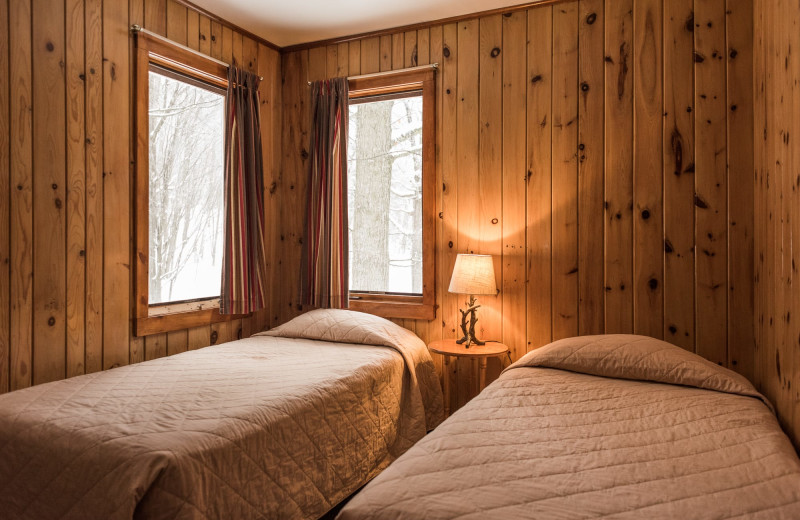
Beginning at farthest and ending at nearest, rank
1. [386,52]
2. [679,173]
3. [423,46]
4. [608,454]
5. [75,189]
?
[386,52] → [423,46] → [679,173] → [75,189] → [608,454]

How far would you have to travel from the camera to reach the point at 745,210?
2484mm

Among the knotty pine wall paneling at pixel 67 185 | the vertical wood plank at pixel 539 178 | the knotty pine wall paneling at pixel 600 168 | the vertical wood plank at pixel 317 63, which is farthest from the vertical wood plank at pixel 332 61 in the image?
the vertical wood plank at pixel 539 178

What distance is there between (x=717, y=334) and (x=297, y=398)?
1.99m

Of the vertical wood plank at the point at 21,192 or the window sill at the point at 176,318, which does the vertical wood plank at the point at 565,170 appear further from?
the vertical wood plank at the point at 21,192

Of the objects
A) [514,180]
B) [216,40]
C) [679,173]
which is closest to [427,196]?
[514,180]

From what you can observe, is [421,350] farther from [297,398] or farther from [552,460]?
[552,460]

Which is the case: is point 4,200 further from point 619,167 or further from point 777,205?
point 777,205

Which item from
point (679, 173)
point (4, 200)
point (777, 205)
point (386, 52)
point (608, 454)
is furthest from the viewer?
point (386, 52)

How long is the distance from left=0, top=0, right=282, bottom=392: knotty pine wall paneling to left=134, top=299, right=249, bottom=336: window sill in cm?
6

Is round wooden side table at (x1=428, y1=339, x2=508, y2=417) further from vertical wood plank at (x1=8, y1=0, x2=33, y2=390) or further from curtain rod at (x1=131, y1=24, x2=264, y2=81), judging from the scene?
curtain rod at (x1=131, y1=24, x2=264, y2=81)

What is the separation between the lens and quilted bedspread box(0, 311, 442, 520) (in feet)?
4.80

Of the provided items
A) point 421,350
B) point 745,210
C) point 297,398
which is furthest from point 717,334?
point 297,398

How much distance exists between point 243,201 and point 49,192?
43.6 inches

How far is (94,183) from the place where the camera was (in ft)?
8.11
